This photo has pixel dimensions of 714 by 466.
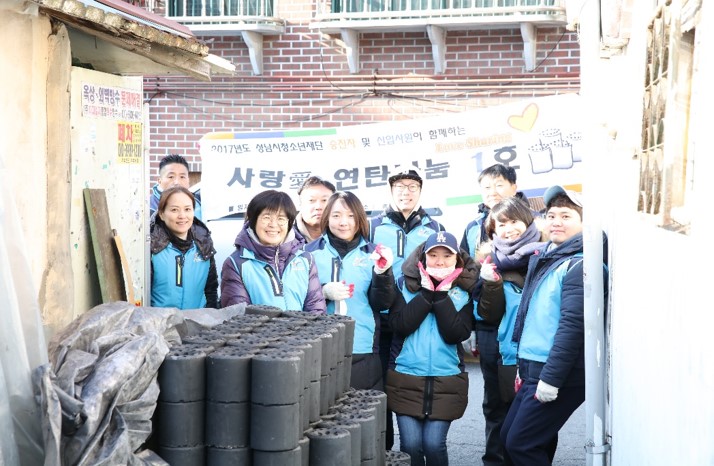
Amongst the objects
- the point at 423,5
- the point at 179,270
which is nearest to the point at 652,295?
the point at 179,270

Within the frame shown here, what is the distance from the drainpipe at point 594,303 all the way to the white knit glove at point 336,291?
1619mm

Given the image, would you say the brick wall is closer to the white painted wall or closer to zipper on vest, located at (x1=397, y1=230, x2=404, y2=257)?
zipper on vest, located at (x1=397, y1=230, x2=404, y2=257)

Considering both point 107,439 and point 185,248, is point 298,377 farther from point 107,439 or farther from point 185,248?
point 185,248

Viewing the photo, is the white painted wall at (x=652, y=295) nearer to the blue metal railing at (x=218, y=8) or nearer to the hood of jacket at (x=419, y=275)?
the hood of jacket at (x=419, y=275)

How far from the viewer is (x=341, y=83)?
41.4 feet

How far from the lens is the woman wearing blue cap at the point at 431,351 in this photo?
6535 millimetres

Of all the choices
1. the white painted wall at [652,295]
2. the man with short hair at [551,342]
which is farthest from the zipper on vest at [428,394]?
the white painted wall at [652,295]

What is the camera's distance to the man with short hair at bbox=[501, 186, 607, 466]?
594 cm

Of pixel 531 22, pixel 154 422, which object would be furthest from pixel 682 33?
pixel 531 22

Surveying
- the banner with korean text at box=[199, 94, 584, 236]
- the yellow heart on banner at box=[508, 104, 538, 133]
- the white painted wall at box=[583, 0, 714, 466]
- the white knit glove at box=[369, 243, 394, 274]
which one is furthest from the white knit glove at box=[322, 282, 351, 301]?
the yellow heart on banner at box=[508, 104, 538, 133]

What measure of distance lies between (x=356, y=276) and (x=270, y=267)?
67 cm

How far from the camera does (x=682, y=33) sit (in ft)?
11.7

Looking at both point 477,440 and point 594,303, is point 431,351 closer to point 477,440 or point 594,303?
point 594,303

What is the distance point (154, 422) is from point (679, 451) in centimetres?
214
